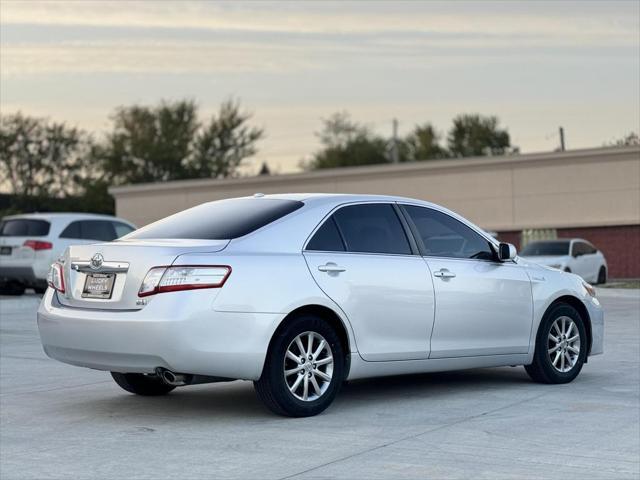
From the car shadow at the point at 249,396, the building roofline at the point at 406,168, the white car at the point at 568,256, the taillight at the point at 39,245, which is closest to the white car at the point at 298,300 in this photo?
the car shadow at the point at 249,396

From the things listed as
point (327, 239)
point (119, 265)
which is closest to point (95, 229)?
point (327, 239)

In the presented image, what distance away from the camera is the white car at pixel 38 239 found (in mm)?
24344

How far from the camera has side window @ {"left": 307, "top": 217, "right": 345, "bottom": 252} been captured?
364 inches

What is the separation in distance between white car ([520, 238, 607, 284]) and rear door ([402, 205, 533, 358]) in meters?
23.4

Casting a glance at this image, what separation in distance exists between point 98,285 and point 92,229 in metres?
16.9

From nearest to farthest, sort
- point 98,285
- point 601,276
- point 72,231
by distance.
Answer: point 98,285 → point 72,231 → point 601,276

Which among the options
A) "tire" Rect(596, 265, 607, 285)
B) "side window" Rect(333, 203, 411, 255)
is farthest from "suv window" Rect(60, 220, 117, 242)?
"tire" Rect(596, 265, 607, 285)

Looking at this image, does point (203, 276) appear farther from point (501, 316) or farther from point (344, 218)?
point (501, 316)

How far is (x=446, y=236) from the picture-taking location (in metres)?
10.3

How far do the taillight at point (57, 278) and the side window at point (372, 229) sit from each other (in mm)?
2118

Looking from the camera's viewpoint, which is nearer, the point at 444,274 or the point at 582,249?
the point at 444,274

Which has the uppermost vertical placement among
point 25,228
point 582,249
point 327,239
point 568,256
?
point 327,239

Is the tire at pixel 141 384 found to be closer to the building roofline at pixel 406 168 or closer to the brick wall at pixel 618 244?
the brick wall at pixel 618 244

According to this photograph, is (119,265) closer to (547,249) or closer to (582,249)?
(547,249)
